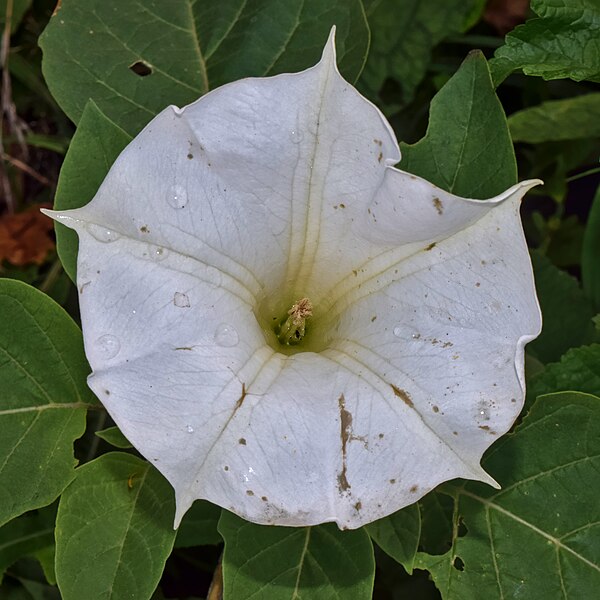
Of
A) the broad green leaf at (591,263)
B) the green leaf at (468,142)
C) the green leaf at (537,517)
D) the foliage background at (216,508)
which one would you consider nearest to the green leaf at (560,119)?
the foliage background at (216,508)

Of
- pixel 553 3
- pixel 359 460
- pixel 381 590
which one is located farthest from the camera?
pixel 381 590

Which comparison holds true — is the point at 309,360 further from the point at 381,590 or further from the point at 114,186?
the point at 381,590

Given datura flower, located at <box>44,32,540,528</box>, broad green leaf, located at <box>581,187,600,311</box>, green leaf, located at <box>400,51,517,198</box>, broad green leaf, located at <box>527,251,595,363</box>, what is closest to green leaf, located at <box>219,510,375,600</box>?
datura flower, located at <box>44,32,540,528</box>

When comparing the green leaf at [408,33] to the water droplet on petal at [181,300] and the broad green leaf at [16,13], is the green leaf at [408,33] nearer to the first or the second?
the broad green leaf at [16,13]

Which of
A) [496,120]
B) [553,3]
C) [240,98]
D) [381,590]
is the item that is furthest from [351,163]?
[381,590]

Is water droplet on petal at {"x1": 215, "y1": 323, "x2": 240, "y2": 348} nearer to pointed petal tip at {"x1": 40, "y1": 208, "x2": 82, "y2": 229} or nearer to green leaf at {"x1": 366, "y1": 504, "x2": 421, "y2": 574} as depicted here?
pointed petal tip at {"x1": 40, "y1": 208, "x2": 82, "y2": 229}

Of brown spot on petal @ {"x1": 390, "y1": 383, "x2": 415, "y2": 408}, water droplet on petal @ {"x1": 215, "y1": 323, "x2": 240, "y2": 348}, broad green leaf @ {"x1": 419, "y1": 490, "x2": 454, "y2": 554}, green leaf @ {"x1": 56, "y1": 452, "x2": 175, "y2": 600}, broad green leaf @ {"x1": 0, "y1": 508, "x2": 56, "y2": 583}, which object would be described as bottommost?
broad green leaf @ {"x1": 0, "y1": 508, "x2": 56, "y2": 583}
